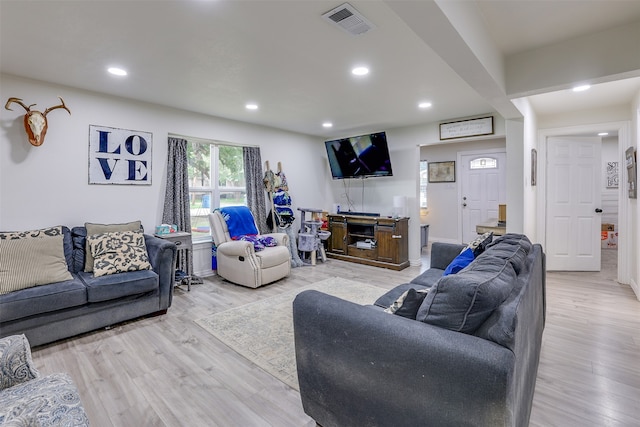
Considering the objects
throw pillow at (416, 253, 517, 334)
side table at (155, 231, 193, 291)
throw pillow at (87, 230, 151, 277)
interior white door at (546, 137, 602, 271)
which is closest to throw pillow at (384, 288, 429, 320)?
throw pillow at (416, 253, 517, 334)

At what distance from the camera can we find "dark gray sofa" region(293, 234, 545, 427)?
103 centimetres

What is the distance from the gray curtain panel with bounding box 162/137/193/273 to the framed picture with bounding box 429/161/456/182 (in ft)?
17.4

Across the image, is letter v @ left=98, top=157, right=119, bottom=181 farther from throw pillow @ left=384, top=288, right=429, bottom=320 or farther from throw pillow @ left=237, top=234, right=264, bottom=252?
throw pillow @ left=384, top=288, right=429, bottom=320

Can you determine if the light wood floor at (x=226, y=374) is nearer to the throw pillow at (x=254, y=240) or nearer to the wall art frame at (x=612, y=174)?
Answer: the throw pillow at (x=254, y=240)

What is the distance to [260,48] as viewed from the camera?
237cm

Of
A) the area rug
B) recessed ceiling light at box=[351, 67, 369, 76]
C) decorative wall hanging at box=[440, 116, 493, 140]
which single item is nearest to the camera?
the area rug

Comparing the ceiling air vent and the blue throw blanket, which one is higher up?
the ceiling air vent

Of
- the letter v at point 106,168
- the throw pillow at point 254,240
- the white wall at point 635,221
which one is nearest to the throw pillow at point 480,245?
the white wall at point 635,221

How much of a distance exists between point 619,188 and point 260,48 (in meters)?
4.86

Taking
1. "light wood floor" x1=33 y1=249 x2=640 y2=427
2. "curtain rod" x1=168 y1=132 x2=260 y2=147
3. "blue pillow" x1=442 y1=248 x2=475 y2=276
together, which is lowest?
"light wood floor" x1=33 y1=249 x2=640 y2=427

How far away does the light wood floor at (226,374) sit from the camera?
171 cm

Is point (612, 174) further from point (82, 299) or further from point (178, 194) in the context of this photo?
point (82, 299)

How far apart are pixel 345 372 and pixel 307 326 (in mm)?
276

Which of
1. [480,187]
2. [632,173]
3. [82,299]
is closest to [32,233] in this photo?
[82,299]
